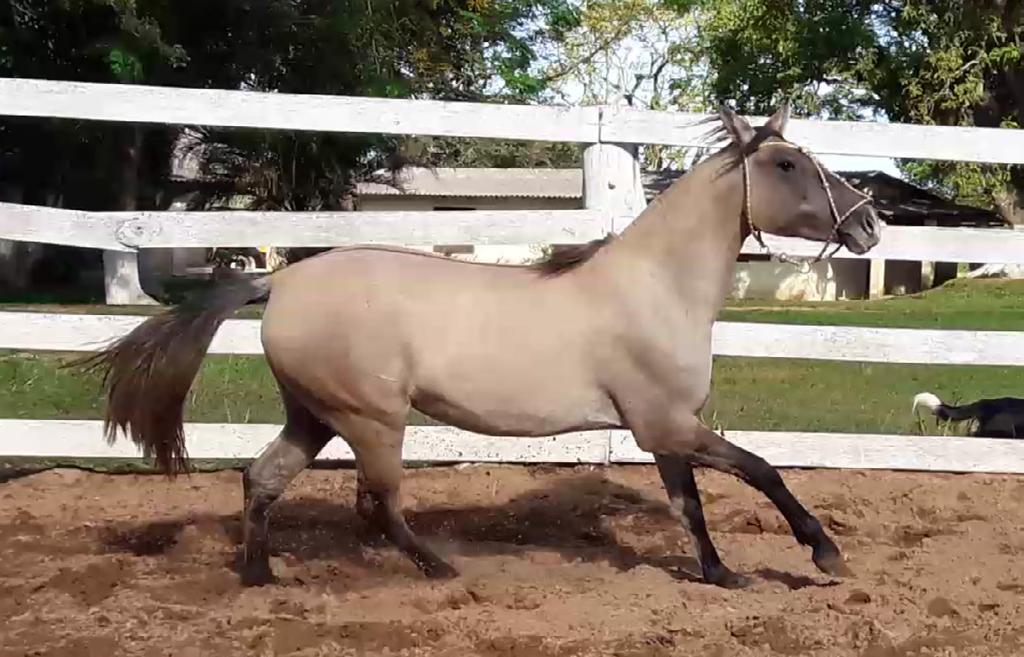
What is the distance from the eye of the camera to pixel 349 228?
227 inches

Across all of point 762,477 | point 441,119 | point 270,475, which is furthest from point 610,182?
point 270,475

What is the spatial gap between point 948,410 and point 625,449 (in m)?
2.19

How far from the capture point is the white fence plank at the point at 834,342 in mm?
5820

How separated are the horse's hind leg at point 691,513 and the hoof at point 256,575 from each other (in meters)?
1.56

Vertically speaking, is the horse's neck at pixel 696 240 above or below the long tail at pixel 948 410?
above

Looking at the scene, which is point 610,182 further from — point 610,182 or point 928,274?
point 928,274

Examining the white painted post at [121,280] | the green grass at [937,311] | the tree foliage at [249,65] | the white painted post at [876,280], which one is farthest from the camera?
the white painted post at [876,280]

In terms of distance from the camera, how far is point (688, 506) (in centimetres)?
455

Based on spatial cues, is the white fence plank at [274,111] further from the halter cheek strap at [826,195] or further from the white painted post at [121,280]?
the white painted post at [121,280]

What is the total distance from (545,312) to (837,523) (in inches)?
77.1

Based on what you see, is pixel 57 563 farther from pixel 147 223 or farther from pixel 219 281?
pixel 147 223

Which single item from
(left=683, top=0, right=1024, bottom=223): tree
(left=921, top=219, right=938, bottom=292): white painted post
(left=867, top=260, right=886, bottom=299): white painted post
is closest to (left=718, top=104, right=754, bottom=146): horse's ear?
(left=683, top=0, right=1024, bottom=223): tree

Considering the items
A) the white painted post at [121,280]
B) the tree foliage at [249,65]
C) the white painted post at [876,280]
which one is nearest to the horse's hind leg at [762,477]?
the tree foliage at [249,65]

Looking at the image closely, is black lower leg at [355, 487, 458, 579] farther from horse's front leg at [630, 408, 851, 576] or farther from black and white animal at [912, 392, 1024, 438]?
black and white animal at [912, 392, 1024, 438]
